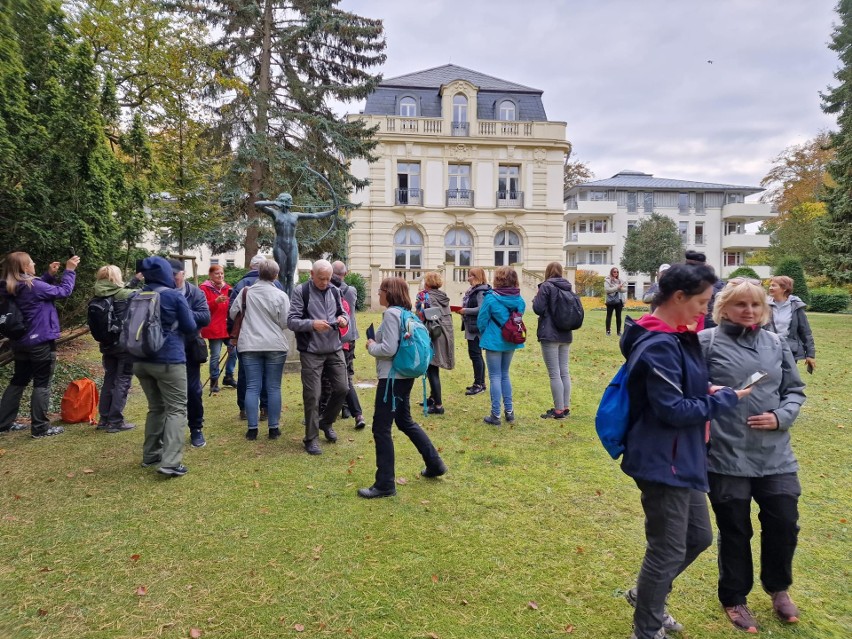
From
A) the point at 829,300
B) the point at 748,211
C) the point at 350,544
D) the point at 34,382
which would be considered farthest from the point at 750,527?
the point at 748,211

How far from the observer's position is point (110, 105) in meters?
7.83

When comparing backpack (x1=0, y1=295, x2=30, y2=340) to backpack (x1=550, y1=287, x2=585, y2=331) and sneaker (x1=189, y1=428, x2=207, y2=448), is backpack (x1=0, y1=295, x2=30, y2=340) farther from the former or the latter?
backpack (x1=550, y1=287, x2=585, y2=331)

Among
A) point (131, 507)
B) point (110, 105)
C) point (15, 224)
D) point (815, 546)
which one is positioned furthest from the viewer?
point (110, 105)

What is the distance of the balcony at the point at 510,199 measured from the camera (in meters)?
31.1

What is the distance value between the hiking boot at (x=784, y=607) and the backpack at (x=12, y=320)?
6939 mm

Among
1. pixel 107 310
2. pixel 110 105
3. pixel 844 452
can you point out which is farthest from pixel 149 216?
pixel 844 452

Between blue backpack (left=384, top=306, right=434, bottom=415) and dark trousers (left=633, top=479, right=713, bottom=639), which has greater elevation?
blue backpack (left=384, top=306, right=434, bottom=415)

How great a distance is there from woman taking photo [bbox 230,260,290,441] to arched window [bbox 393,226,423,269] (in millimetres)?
25130

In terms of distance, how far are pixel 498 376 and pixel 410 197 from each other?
25543 millimetres

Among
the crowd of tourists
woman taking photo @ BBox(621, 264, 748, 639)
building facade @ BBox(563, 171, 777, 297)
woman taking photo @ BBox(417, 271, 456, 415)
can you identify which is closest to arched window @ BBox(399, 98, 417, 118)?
building facade @ BBox(563, 171, 777, 297)

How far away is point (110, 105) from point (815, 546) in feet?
32.5

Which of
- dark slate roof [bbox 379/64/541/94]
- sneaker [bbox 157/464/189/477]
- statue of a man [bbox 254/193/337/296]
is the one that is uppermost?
dark slate roof [bbox 379/64/541/94]

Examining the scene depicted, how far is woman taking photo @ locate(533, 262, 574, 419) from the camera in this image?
6.40 m

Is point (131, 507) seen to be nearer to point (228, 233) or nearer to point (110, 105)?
point (110, 105)
